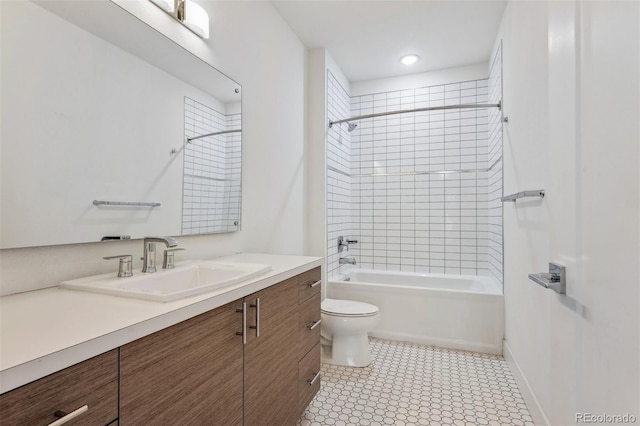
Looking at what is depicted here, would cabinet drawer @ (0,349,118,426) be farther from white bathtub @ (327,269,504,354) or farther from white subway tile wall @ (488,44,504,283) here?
white subway tile wall @ (488,44,504,283)

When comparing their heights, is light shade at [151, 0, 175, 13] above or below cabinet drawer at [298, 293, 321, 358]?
above

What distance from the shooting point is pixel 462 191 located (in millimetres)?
3432

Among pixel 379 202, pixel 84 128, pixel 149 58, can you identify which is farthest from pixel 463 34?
pixel 84 128

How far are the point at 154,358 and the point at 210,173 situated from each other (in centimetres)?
116

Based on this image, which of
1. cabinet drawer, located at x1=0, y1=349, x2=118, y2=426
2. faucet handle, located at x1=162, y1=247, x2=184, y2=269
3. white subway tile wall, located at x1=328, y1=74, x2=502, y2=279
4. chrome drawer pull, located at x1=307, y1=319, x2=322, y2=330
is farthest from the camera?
white subway tile wall, located at x1=328, y1=74, x2=502, y2=279

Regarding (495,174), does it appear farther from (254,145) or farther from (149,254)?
(149,254)

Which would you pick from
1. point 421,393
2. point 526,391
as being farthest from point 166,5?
point 526,391

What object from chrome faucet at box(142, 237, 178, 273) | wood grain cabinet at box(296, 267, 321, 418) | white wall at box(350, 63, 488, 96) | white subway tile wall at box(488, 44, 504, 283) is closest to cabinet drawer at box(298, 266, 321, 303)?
wood grain cabinet at box(296, 267, 321, 418)

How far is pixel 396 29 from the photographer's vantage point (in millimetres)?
2680

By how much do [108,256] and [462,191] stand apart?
3.27 meters

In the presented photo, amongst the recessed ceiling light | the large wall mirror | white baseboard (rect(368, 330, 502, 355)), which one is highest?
the recessed ceiling light

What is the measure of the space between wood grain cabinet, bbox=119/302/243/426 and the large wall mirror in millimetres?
574

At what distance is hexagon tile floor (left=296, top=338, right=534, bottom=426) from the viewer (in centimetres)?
170

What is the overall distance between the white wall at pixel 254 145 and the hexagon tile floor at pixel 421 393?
1.03m
